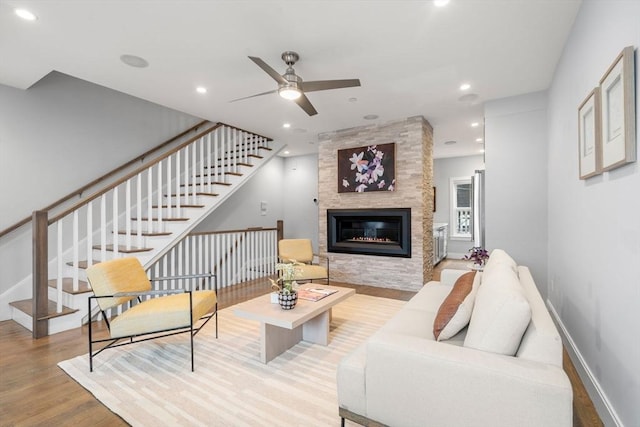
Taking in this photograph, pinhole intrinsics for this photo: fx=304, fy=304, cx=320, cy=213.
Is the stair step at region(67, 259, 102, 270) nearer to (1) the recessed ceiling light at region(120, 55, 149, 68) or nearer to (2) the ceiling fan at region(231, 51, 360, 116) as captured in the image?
(1) the recessed ceiling light at region(120, 55, 149, 68)

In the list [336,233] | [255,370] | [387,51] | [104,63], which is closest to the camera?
[255,370]

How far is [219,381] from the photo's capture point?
7.44ft

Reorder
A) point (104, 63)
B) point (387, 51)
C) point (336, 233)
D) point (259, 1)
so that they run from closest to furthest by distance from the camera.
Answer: point (259, 1) < point (387, 51) < point (104, 63) < point (336, 233)

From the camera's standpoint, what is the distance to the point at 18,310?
3.53 m

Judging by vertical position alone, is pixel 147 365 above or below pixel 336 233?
below

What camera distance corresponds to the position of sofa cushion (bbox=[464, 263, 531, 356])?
53.5 inches

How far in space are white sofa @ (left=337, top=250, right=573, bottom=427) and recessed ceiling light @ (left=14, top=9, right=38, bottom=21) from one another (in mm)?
3452

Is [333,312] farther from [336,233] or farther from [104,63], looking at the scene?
[104,63]

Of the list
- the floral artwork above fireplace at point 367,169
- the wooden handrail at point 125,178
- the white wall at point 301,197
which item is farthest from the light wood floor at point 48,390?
the white wall at point 301,197

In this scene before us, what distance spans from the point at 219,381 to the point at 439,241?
618cm

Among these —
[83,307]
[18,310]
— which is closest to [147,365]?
[83,307]

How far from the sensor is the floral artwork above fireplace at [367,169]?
5.16 metres

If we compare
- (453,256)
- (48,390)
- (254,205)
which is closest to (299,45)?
(48,390)

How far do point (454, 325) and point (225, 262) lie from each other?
14.5 feet
